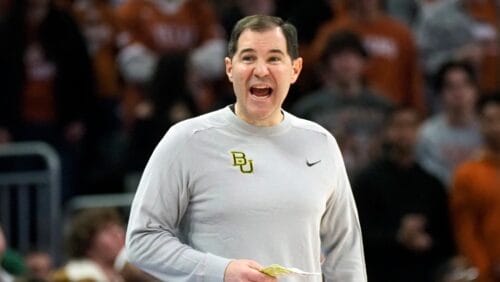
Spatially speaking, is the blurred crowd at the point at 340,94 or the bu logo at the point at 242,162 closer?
the bu logo at the point at 242,162

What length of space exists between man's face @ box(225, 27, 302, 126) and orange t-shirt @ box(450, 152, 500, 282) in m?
5.20

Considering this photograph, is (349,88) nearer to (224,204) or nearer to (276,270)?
(224,204)

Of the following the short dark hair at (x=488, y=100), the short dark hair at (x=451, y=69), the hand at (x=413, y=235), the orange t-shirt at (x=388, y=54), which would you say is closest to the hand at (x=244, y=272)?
the hand at (x=413, y=235)

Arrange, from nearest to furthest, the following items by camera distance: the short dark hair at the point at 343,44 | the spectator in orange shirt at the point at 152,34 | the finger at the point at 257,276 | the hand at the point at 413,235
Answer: the finger at the point at 257,276, the hand at the point at 413,235, the short dark hair at the point at 343,44, the spectator in orange shirt at the point at 152,34

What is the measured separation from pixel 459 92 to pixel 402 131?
35.7 inches

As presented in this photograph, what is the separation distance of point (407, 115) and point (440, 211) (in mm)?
752

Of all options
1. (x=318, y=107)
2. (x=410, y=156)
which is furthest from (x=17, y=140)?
(x=410, y=156)

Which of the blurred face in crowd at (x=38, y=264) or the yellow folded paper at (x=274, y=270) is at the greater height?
the yellow folded paper at (x=274, y=270)

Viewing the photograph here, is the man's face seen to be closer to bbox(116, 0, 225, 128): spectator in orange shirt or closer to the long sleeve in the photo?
the long sleeve

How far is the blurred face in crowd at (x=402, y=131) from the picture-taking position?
11078 mm

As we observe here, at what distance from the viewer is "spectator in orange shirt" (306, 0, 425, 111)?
12.4 m

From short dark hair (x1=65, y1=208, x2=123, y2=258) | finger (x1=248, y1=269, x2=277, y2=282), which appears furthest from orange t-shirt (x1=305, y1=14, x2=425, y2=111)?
finger (x1=248, y1=269, x2=277, y2=282)

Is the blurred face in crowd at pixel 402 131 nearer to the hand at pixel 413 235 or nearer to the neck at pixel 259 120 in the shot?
the hand at pixel 413 235

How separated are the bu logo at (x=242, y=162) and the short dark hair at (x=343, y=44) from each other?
613 centimetres
